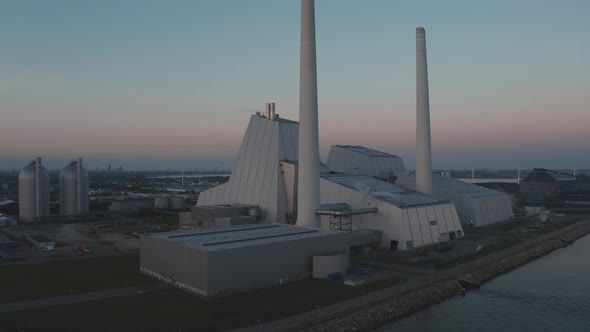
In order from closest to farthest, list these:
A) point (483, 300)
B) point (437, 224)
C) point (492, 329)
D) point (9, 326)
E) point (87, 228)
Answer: point (9, 326)
point (492, 329)
point (483, 300)
point (437, 224)
point (87, 228)

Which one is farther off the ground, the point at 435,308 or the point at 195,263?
the point at 195,263

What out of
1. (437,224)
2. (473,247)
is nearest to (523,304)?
(473,247)

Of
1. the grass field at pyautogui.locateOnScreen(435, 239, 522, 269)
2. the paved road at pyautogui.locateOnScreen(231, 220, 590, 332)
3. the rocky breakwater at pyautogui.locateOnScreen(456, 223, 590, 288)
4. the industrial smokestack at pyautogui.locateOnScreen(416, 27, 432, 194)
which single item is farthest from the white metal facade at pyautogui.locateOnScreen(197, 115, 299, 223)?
the rocky breakwater at pyautogui.locateOnScreen(456, 223, 590, 288)

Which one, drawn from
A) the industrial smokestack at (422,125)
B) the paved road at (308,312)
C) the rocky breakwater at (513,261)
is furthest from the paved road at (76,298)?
the industrial smokestack at (422,125)

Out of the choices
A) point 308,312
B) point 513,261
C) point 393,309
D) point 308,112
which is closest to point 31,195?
point 308,112

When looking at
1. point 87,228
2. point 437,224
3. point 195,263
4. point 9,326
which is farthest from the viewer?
point 87,228

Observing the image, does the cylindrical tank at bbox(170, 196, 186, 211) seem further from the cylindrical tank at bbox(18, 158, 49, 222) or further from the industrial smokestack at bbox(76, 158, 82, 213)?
the cylindrical tank at bbox(18, 158, 49, 222)

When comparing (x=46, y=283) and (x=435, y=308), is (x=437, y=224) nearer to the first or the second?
(x=435, y=308)

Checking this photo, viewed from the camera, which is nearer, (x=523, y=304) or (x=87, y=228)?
(x=523, y=304)
